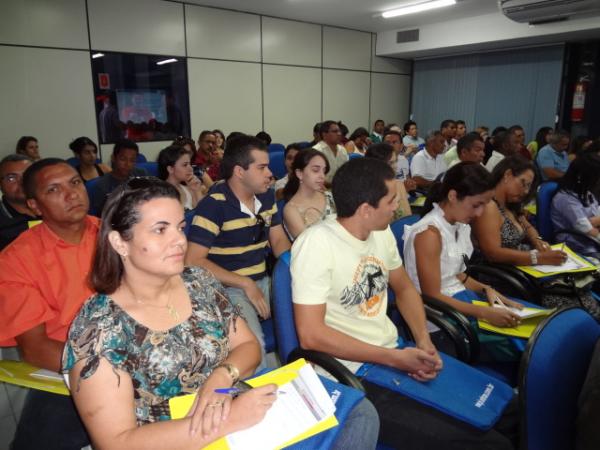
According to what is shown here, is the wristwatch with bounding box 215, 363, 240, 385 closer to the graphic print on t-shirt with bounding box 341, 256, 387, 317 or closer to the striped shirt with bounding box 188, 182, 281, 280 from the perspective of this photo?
the graphic print on t-shirt with bounding box 341, 256, 387, 317

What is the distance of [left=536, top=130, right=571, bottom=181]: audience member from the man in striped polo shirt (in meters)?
4.81

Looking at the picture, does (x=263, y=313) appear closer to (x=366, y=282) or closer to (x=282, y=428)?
(x=366, y=282)

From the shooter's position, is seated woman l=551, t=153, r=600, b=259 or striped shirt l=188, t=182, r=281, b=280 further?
seated woman l=551, t=153, r=600, b=259

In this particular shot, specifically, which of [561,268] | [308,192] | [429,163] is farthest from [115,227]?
[429,163]

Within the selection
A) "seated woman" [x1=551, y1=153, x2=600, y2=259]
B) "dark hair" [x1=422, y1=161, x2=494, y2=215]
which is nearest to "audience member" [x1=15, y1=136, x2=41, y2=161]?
"dark hair" [x1=422, y1=161, x2=494, y2=215]

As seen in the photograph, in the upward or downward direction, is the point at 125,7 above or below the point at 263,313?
above

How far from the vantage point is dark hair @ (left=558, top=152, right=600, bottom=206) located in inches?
125

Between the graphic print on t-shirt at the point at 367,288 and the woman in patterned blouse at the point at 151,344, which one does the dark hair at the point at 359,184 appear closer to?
the graphic print on t-shirt at the point at 367,288

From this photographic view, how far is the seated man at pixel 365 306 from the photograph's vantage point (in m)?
1.41

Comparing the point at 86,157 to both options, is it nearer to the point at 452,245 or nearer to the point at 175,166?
the point at 175,166

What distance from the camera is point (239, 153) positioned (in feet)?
7.97

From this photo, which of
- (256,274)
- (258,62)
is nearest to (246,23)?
(258,62)

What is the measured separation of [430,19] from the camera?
26.5 feet

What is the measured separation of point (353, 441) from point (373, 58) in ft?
31.2
